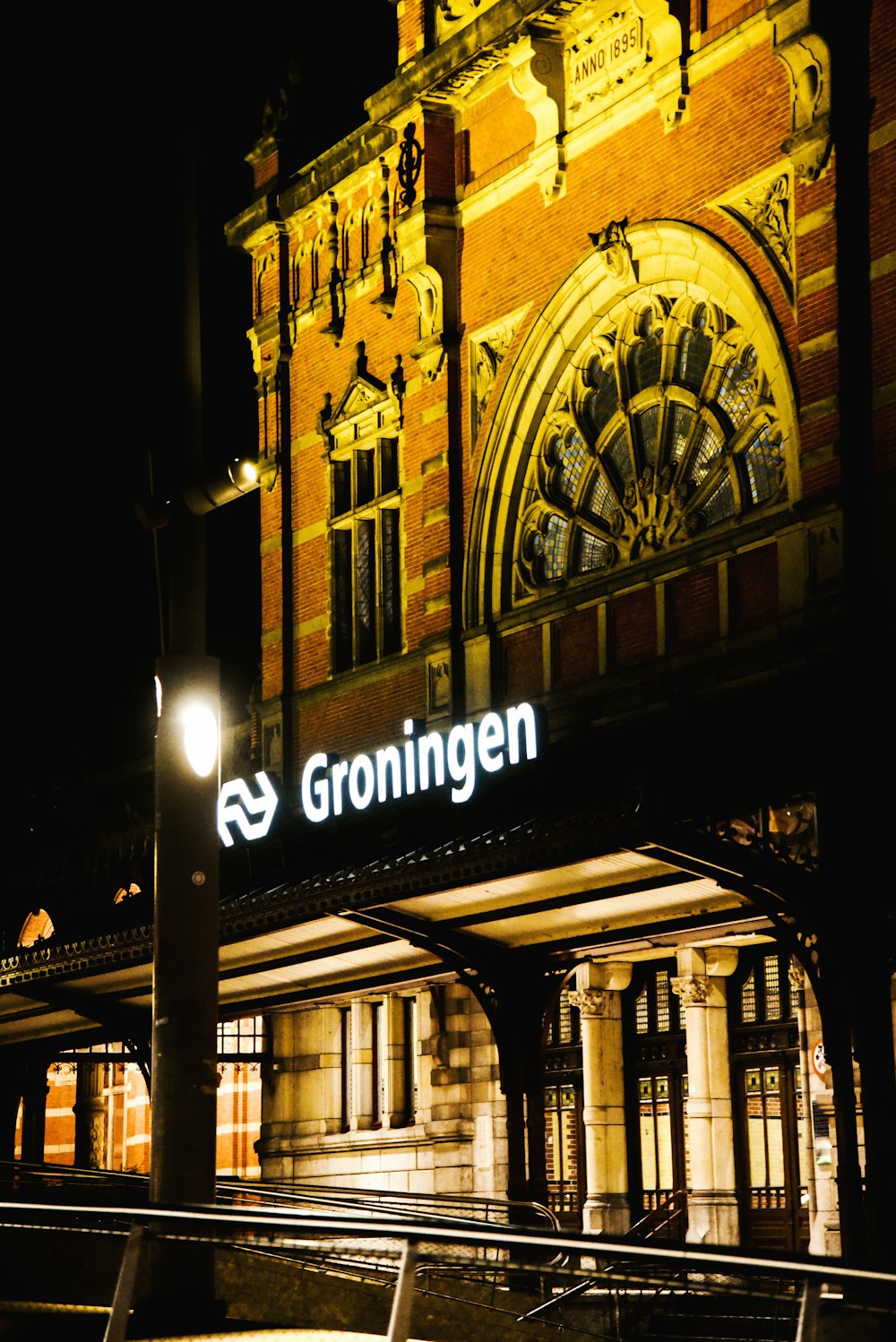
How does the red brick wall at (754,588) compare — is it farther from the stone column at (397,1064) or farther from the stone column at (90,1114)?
the stone column at (90,1114)

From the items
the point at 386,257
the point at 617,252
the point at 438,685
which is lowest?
the point at 438,685

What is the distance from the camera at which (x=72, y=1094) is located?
4172 centimetres

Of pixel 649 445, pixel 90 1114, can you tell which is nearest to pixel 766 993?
pixel 649 445

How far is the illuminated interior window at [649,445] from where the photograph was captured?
2170 centimetres

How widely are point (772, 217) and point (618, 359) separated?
9.61 ft

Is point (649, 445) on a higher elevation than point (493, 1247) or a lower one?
higher

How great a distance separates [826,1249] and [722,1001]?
353 cm

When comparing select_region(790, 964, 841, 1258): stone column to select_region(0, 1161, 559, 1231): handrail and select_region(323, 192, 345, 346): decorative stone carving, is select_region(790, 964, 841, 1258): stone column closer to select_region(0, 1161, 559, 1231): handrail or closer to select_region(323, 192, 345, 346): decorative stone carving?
select_region(0, 1161, 559, 1231): handrail

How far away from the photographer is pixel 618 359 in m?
23.4

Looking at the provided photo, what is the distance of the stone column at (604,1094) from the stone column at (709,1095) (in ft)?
3.84

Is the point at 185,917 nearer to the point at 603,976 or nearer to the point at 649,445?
the point at 649,445

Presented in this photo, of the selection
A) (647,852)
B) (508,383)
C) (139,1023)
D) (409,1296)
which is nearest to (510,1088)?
(647,852)

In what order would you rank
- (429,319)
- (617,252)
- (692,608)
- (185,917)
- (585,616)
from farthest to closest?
(429,319)
(585,616)
(617,252)
(692,608)
(185,917)

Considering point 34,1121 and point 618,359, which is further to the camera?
point 34,1121
